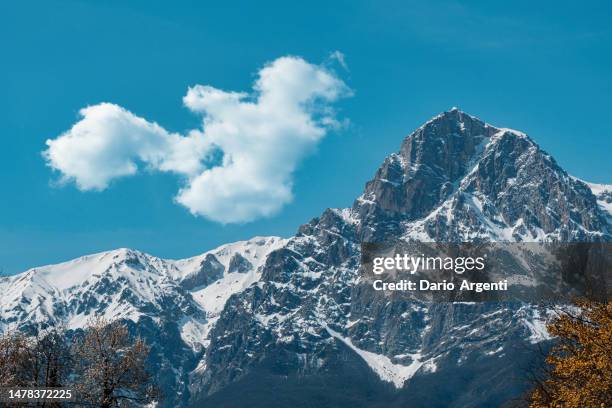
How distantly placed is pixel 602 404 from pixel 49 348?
182ft

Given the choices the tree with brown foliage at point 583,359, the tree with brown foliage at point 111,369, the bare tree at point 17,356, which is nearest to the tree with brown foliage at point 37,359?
the bare tree at point 17,356

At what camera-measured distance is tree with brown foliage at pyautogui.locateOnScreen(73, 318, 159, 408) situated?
251ft

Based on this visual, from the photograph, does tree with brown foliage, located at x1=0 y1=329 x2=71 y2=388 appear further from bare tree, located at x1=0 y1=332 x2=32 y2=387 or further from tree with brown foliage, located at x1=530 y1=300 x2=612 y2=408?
tree with brown foliage, located at x1=530 y1=300 x2=612 y2=408

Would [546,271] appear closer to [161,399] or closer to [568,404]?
[568,404]

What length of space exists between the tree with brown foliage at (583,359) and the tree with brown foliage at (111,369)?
38.1 meters

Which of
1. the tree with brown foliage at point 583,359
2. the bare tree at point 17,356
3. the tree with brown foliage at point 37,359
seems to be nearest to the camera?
the tree with brown foliage at point 583,359

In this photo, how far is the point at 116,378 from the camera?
257ft

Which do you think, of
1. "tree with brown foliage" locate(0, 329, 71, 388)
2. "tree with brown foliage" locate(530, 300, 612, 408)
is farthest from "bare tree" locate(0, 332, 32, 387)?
"tree with brown foliage" locate(530, 300, 612, 408)

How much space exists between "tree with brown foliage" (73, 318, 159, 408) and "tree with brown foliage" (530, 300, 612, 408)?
38.1 m

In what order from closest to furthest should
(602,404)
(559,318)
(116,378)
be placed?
(602,404)
(559,318)
(116,378)

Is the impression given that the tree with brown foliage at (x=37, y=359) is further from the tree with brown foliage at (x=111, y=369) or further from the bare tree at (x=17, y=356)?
the tree with brown foliage at (x=111, y=369)

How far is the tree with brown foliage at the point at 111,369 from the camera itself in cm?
7644

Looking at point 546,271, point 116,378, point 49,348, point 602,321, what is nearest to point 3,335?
point 49,348

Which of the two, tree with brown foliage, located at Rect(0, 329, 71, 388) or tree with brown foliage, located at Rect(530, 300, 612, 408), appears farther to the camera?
tree with brown foliage, located at Rect(0, 329, 71, 388)
